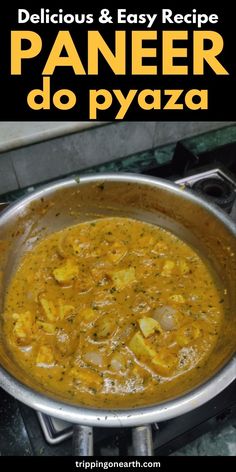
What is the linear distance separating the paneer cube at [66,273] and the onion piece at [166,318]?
14.3 inches

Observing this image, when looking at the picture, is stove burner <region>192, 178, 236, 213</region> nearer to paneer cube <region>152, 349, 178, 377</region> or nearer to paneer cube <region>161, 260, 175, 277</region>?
paneer cube <region>161, 260, 175, 277</region>

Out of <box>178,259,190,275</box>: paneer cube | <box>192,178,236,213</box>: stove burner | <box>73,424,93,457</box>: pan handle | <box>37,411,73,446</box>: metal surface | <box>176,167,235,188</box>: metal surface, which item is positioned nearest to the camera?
<box>73,424,93,457</box>: pan handle

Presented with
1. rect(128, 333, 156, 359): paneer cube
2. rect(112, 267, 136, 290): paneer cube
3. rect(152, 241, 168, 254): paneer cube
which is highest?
rect(152, 241, 168, 254): paneer cube

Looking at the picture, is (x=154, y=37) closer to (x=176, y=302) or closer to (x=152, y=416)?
(x=176, y=302)

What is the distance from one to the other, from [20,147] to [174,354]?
1.21 m

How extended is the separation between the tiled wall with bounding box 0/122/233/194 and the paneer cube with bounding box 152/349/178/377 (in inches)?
46.6

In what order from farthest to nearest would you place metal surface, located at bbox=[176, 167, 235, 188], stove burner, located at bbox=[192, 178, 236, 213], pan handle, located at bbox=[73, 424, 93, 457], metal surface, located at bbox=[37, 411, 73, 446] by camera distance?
metal surface, located at bbox=[176, 167, 235, 188], stove burner, located at bbox=[192, 178, 236, 213], metal surface, located at bbox=[37, 411, 73, 446], pan handle, located at bbox=[73, 424, 93, 457]

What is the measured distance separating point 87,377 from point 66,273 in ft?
1.42

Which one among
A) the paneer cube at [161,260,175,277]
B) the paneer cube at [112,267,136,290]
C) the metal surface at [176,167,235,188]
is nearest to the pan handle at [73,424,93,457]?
the paneer cube at [112,267,136,290]

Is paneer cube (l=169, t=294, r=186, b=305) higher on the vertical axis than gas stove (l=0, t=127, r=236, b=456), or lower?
higher

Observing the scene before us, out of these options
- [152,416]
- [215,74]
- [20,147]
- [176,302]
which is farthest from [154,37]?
[152,416]

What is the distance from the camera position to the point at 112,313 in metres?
1.65

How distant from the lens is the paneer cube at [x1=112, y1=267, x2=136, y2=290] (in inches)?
68.1

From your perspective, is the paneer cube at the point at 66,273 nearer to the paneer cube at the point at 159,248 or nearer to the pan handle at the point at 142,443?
the paneer cube at the point at 159,248
